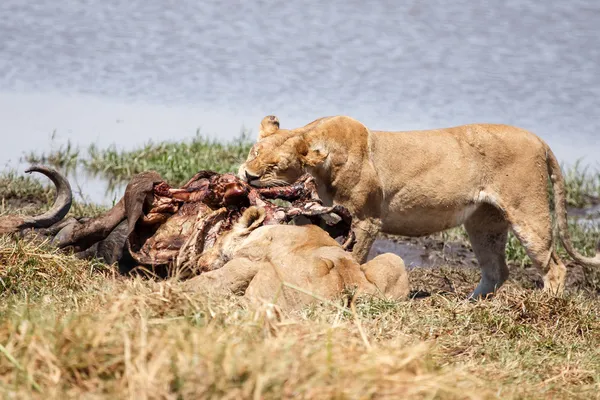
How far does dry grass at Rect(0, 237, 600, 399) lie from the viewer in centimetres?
341

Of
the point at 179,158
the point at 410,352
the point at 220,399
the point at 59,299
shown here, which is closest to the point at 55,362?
the point at 220,399

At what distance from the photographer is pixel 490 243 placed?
916cm

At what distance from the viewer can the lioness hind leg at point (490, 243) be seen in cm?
908

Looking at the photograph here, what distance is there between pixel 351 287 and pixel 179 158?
6463 mm

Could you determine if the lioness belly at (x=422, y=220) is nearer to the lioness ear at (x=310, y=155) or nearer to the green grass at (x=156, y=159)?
the lioness ear at (x=310, y=155)

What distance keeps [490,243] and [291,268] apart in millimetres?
3722

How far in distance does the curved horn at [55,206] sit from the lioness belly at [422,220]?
265 cm

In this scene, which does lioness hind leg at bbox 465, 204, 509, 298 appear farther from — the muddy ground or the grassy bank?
the grassy bank

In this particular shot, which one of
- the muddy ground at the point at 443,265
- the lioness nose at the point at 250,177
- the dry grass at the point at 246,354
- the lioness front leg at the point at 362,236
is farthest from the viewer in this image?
the muddy ground at the point at 443,265

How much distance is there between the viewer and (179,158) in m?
12.1

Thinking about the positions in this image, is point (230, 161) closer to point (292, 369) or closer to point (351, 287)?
point (351, 287)

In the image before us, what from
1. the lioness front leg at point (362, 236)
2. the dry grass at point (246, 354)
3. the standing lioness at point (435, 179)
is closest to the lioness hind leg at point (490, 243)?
the standing lioness at point (435, 179)

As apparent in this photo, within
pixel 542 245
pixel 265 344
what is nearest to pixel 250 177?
pixel 542 245

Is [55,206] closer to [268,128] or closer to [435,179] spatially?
[268,128]
